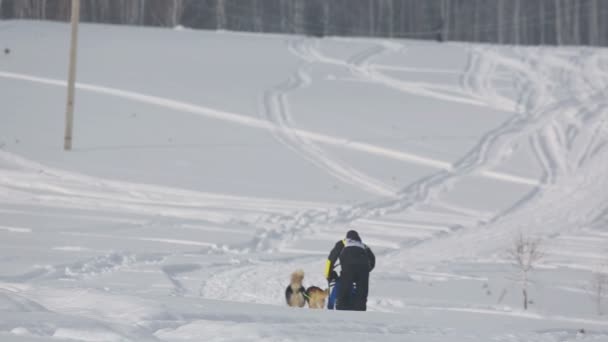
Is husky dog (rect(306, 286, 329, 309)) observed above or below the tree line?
below

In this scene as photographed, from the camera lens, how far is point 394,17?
3612 cm

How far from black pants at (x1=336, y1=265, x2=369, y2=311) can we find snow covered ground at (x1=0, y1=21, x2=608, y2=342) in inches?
34.5

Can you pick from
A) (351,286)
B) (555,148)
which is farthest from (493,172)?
(351,286)

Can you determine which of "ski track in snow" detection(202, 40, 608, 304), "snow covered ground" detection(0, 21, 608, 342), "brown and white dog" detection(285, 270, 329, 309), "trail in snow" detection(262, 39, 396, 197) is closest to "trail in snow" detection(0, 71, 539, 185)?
"snow covered ground" detection(0, 21, 608, 342)

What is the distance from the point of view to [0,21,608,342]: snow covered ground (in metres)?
7.32

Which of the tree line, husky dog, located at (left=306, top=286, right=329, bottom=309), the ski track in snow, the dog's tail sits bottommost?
husky dog, located at (left=306, top=286, right=329, bottom=309)

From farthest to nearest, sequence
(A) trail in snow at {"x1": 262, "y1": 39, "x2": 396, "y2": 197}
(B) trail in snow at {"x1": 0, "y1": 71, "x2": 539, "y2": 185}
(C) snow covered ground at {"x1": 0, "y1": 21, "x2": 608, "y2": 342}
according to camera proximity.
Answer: (B) trail in snow at {"x1": 0, "y1": 71, "x2": 539, "y2": 185} < (A) trail in snow at {"x1": 262, "y1": 39, "x2": 396, "y2": 197} < (C) snow covered ground at {"x1": 0, "y1": 21, "x2": 608, "y2": 342}

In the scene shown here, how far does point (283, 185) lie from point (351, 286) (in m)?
9.71

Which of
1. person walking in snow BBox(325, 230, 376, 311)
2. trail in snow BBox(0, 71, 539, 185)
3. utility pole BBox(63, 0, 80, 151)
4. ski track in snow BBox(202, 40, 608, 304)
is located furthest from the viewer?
trail in snow BBox(0, 71, 539, 185)

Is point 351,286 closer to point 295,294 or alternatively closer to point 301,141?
point 295,294

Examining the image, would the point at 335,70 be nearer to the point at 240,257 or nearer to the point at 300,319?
the point at 240,257

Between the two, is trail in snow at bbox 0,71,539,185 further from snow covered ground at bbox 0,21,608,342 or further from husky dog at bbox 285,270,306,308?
husky dog at bbox 285,270,306,308

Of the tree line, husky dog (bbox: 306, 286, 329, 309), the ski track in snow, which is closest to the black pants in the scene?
husky dog (bbox: 306, 286, 329, 309)

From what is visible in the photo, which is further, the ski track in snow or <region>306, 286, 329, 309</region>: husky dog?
the ski track in snow
